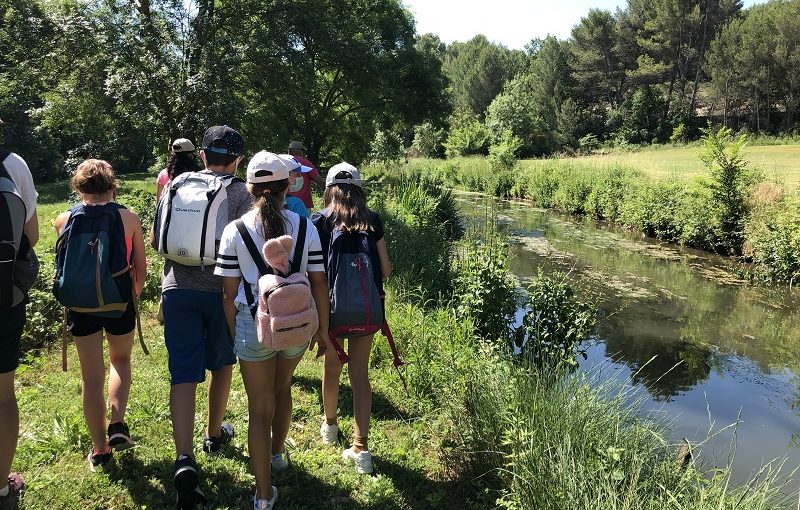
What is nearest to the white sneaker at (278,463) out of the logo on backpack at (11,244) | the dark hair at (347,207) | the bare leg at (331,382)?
the bare leg at (331,382)

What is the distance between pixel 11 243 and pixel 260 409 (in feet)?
4.67

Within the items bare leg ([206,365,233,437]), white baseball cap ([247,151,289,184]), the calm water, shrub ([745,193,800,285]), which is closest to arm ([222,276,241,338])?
→ white baseball cap ([247,151,289,184])

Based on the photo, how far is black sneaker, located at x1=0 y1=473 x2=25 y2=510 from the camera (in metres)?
2.73

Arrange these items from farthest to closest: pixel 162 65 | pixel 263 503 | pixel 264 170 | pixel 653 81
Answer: pixel 653 81 < pixel 162 65 < pixel 263 503 < pixel 264 170

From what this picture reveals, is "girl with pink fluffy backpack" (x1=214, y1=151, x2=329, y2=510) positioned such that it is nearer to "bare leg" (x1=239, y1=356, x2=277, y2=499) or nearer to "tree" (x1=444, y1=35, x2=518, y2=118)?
"bare leg" (x1=239, y1=356, x2=277, y2=499)

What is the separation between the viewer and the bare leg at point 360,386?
3.40 m

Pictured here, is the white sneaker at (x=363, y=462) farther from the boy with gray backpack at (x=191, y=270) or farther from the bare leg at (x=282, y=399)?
the boy with gray backpack at (x=191, y=270)

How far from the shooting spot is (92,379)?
3.08 meters

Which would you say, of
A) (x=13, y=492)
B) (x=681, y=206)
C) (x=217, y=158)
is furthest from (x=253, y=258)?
(x=681, y=206)

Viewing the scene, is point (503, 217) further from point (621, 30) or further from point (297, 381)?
point (621, 30)

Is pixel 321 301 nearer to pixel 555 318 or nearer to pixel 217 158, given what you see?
pixel 217 158

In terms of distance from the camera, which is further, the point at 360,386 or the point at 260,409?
the point at 360,386

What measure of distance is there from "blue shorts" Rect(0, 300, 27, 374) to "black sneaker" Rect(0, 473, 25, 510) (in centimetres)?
67

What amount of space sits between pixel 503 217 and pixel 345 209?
1899 cm
